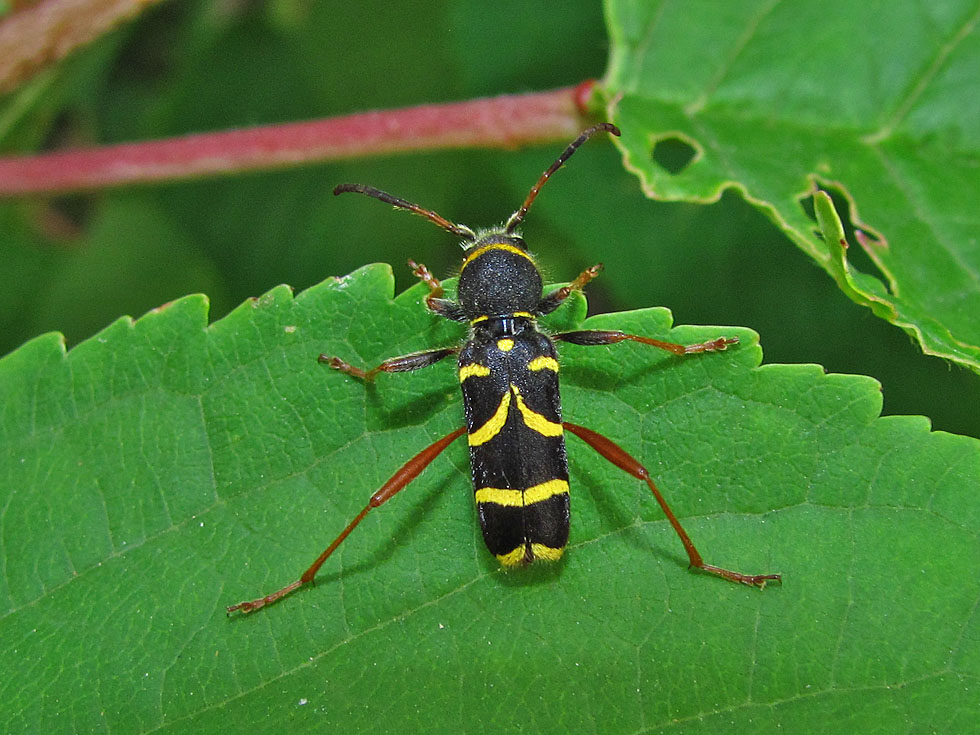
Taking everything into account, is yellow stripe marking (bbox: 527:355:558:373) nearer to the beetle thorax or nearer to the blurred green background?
the beetle thorax

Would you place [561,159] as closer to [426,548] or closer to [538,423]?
[538,423]

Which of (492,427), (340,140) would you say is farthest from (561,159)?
(492,427)

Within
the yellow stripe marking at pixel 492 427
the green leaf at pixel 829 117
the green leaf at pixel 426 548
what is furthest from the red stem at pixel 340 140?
the yellow stripe marking at pixel 492 427

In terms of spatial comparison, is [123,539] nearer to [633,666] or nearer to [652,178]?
[633,666]

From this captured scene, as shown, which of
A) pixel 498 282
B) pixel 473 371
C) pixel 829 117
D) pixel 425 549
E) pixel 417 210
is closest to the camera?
pixel 425 549

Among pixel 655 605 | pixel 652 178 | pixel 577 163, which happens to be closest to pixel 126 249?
pixel 577 163
